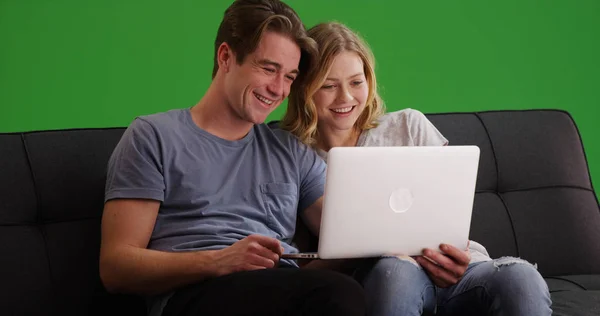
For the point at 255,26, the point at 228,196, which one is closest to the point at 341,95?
the point at 255,26

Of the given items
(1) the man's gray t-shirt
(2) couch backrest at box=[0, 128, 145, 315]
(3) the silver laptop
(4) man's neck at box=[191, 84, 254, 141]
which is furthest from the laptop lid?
(2) couch backrest at box=[0, 128, 145, 315]

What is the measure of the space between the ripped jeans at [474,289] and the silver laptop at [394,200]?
0.15 ft

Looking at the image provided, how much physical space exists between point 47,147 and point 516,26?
6.32 ft

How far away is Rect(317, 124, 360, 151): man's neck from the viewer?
2.36m

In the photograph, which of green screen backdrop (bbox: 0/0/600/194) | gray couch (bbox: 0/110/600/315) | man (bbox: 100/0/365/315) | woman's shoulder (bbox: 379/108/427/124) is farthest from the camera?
green screen backdrop (bbox: 0/0/600/194)

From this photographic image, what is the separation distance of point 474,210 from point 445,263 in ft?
2.01

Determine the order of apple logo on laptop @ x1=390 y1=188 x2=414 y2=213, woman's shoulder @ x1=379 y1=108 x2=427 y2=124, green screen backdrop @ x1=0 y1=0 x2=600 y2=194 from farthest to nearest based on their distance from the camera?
green screen backdrop @ x1=0 y1=0 x2=600 y2=194 < woman's shoulder @ x1=379 y1=108 x2=427 y2=124 < apple logo on laptop @ x1=390 y1=188 x2=414 y2=213

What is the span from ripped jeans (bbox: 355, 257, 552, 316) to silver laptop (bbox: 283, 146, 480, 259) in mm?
46

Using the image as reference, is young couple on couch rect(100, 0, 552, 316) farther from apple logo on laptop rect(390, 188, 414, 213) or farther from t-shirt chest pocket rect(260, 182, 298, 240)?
apple logo on laptop rect(390, 188, 414, 213)

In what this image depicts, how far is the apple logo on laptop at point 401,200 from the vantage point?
1892 millimetres

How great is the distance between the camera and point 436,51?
11.0ft

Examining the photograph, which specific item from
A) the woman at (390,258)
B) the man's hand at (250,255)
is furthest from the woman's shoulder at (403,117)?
the man's hand at (250,255)

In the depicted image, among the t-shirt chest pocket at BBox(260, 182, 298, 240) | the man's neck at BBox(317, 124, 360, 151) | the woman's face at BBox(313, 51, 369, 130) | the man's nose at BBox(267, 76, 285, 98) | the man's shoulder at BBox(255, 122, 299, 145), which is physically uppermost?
the man's nose at BBox(267, 76, 285, 98)

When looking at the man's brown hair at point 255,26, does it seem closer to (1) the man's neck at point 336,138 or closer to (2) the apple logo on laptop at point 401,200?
(1) the man's neck at point 336,138
